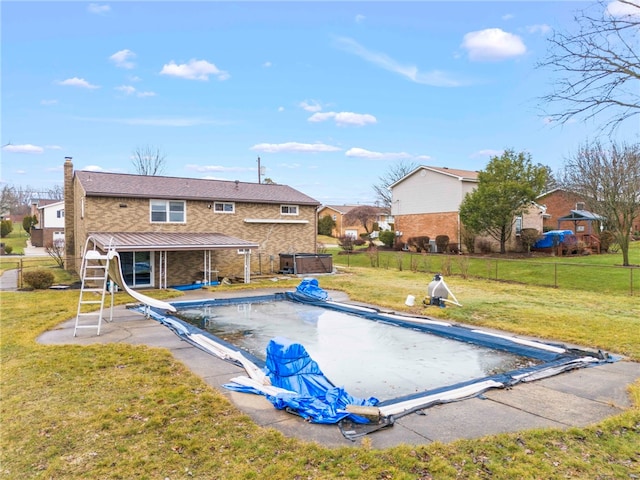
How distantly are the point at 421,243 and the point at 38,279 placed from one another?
2363cm

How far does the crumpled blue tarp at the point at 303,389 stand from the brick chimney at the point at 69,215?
786 inches

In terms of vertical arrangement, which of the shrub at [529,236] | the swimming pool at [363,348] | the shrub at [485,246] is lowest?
the swimming pool at [363,348]

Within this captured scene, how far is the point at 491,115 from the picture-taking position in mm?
21953

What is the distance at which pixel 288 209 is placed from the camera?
2380cm

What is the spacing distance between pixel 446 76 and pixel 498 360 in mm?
11115

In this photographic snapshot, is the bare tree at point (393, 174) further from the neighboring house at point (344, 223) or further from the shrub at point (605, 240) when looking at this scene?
the shrub at point (605, 240)

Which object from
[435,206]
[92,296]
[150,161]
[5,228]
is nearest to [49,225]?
[5,228]

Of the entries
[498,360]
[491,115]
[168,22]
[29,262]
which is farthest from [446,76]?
[29,262]

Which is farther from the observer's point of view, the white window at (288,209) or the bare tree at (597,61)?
the white window at (288,209)

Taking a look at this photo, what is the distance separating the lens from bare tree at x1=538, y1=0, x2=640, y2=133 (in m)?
4.30

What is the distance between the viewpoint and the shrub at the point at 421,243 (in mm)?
31122

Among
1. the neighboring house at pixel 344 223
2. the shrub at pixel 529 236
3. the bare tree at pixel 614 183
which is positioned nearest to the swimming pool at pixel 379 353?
the bare tree at pixel 614 183

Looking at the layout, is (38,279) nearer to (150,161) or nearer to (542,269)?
(542,269)

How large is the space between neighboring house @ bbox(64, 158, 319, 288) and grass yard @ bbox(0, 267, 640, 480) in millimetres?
9836
